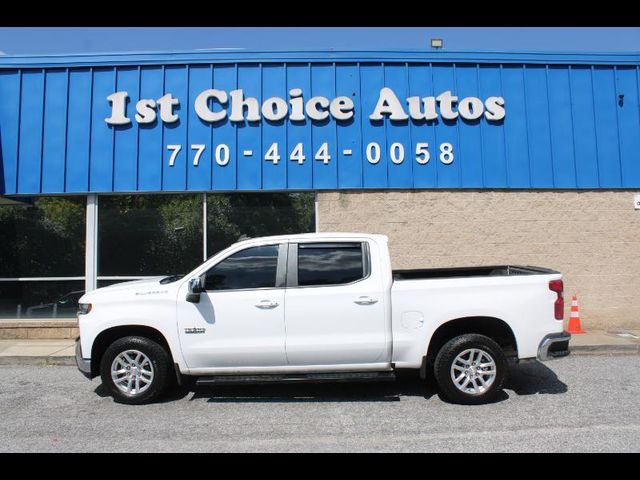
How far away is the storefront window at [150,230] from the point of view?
10.4 metres

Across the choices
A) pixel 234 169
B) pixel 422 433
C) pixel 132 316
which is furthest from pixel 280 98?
pixel 422 433

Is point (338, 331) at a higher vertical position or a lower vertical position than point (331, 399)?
higher

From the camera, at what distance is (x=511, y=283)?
5.74 meters

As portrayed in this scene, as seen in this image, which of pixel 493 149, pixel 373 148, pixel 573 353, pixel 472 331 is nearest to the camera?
pixel 472 331

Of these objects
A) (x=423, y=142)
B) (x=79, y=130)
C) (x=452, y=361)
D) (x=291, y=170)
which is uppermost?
(x=79, y=130)

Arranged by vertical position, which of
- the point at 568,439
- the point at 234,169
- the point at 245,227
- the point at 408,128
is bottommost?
the point at 568,439

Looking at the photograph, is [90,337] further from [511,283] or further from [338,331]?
[511,283]

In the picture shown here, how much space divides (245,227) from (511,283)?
19.6 ft

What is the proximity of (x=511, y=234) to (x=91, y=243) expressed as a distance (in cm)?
833

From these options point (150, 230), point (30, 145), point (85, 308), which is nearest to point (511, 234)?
point (150, 230)

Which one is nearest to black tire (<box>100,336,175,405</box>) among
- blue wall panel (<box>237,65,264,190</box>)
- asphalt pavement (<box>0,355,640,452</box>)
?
asphalt pavement (<box>0,355,640,452</box>)

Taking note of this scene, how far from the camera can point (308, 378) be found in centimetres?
561

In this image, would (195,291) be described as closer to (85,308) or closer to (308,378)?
(85,308)

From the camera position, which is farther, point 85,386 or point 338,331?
point 85,386
